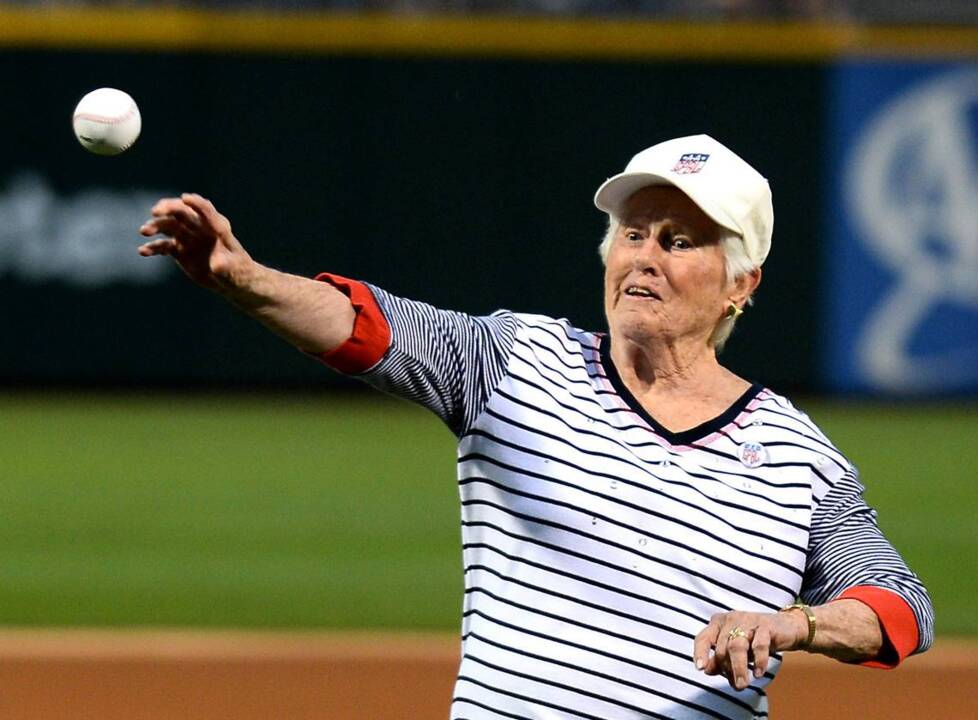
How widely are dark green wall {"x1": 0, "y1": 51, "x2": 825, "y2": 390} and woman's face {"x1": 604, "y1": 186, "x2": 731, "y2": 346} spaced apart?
1236cm

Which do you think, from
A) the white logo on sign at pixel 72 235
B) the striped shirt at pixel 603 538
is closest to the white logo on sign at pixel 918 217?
the white logo on sign at pixel 72 235

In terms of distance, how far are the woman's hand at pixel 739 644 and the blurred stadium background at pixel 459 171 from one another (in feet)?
40.8

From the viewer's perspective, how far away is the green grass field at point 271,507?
31.4ft

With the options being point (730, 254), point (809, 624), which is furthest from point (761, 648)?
point (730, 254)

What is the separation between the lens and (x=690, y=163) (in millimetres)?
3789

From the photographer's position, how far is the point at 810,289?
1680 cm

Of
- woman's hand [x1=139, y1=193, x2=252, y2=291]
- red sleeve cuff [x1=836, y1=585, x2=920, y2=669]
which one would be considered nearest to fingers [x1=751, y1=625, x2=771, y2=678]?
red sleeve cuff [x1=836, y1=585, x2=920, y2=669]

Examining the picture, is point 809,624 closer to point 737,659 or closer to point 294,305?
point 737,659

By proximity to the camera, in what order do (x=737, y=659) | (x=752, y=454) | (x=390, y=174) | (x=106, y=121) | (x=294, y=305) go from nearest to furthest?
(x=737, y=659) < (x=294, y=305) < (x=752, y=454) < (x=106, y=121) < (x=390, y=174)

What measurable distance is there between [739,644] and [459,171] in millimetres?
13556

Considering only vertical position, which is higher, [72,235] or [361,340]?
[72,235]

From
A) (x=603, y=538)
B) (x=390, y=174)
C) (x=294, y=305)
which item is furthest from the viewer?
(x=390, y=174)

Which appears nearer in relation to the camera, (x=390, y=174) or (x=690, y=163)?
(x=690, y=163)

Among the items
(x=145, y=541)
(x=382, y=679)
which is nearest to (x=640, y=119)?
(x=145, y=541)
